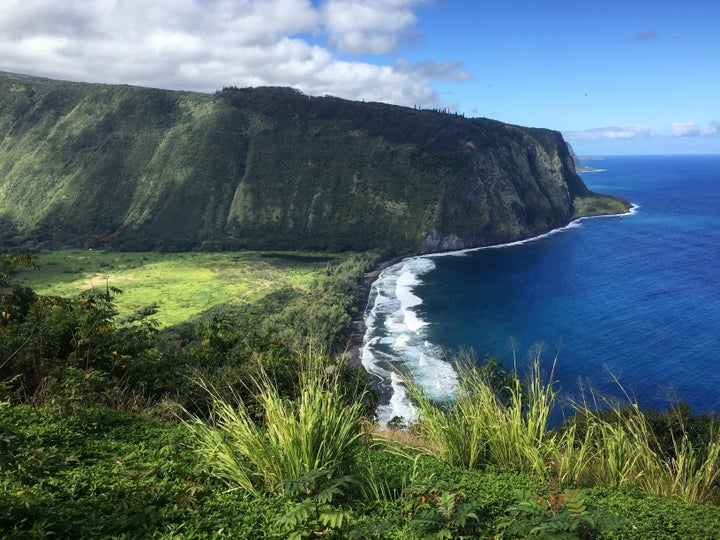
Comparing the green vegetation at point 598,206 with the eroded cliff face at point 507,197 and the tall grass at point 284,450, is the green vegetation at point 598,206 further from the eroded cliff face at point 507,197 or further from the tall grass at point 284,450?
the tall grass at point 284,450

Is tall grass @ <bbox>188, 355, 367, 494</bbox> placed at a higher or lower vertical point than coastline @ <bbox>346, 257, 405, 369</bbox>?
higher

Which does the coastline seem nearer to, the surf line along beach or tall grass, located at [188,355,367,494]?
the surf line along beach

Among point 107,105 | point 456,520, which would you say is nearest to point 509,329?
point 456,520

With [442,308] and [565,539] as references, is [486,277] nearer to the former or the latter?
[442,308]

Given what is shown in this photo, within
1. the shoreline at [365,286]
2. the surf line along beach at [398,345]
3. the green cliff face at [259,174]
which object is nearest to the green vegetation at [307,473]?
the shoreline at [365,286]

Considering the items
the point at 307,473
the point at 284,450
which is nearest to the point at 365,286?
the point at 284,450

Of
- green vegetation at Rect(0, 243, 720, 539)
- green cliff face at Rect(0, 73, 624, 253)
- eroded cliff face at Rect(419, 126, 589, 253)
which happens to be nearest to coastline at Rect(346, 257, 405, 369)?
green cliff face at Rect(0, 73, 624, 253)
